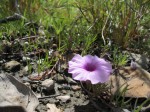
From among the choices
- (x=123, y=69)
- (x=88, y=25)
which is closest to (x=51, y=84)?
(x=123, y=69)

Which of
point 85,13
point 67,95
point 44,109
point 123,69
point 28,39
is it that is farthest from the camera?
point 85,13

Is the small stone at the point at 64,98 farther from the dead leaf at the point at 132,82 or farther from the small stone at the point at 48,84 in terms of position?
the dead leaf at the point at 132,82

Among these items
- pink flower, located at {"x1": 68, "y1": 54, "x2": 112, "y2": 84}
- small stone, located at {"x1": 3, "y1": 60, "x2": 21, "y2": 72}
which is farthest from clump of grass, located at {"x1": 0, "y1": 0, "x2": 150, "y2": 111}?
pink flower, located at {"x1": 68, "y1": 54, "x2": 112, "y2": 84}

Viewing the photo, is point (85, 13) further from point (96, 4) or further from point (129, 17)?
point (129, 17)

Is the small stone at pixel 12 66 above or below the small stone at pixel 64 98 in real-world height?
above

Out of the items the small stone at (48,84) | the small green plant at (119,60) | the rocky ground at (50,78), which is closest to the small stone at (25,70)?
A: the rocky ground at (50,78)

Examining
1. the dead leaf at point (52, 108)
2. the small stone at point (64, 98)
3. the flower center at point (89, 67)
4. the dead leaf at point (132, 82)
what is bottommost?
the dead leaf at point (52, 108)

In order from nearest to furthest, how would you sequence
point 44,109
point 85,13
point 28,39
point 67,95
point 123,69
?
point 44,109 < point 67,95 < point 123,69 < point 28,39 < point 85,13

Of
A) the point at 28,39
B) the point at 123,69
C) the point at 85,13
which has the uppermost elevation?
the point at 85,13
